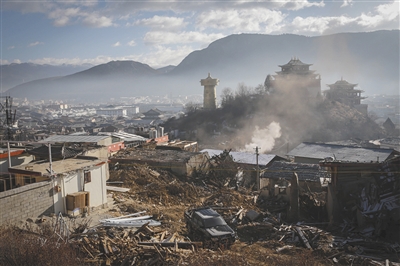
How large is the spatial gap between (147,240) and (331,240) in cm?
527

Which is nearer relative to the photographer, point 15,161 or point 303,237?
point 303,237

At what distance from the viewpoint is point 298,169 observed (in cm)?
2053

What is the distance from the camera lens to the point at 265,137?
152 ft

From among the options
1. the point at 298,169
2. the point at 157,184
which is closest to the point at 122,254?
the point at 157,184

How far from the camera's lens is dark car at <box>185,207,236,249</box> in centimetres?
904

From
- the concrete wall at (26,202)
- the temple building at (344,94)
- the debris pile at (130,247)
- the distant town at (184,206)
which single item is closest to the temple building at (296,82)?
the temple building at (344,94)

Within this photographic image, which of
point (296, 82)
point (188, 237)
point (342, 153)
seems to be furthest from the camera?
point (296, 82)

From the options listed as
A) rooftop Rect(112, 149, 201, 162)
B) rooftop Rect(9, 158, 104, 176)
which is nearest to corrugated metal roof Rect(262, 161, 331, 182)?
rooftop Rect(112, 149, 201, 162)

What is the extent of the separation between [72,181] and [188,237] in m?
4.23

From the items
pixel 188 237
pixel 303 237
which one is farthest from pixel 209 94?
pixel 188 237

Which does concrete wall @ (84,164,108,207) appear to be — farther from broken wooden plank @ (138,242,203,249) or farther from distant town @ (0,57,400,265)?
broken wooden plank @ (138,242,203,249)

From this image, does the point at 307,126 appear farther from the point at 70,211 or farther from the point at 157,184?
the point at 70,211

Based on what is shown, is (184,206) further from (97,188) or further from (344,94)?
(344,94)

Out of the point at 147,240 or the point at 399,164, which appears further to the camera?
the point at 399,164
